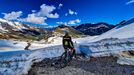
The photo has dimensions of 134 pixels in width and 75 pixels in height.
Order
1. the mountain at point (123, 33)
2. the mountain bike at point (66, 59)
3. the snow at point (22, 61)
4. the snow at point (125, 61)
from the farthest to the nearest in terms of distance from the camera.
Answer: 1. the mountain at point (123, 33)
2. the snow at point (125, 61)
3. the snow at point (22, 61)
4. the mountain bike at point (66, 59)

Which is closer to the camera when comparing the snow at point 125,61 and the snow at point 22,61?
the snow at point 22,61

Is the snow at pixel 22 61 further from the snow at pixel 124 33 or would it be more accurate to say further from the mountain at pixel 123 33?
the snow at pixel 124 33

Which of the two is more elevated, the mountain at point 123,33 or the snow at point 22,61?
the mountain at point 123,33

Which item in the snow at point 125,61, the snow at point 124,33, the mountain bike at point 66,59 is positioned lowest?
the snow at point 125,61

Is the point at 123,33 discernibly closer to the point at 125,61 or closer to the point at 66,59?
the point at 125,61

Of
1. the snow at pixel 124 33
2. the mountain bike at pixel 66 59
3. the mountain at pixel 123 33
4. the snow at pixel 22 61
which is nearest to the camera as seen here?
the mountain bike at pixel 66 59

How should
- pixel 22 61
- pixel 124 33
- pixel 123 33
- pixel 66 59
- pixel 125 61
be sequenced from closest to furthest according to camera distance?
1. pixel 66 59
2. pixel 125 61
3. pixel 22 61
4. pixel 124 33
5. pixel 123 33

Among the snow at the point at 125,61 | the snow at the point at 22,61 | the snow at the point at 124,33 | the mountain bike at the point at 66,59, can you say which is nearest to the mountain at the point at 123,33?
the snow at the point at 124,33

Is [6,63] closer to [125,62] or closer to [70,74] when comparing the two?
[70,74]

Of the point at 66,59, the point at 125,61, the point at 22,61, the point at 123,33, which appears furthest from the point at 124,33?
the point at 66,59

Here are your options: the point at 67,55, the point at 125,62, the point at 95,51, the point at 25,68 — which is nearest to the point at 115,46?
the point at 95,51

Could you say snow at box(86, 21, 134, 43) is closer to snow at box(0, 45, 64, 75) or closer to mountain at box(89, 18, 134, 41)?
mountain at box(89, 18, 134, 41)

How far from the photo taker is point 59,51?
2933 cm

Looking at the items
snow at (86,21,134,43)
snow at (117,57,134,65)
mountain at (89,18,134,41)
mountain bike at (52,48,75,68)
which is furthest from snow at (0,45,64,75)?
snow at (86,21,134,43)
